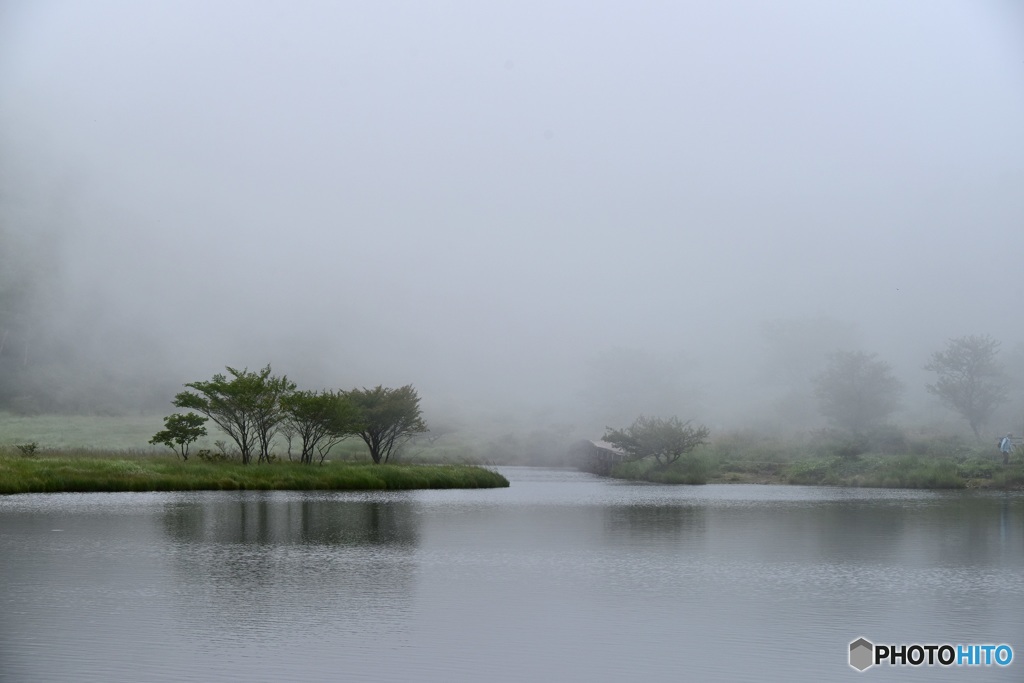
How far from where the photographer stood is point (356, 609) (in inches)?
595

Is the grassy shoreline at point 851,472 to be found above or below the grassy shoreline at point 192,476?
below

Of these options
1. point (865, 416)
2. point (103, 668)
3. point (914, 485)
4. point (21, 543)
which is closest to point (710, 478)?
point (914, 485)

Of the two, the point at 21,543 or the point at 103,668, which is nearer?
the point at 103,668

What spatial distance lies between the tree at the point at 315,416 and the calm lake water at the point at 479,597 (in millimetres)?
22677

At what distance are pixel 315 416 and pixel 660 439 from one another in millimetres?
32236

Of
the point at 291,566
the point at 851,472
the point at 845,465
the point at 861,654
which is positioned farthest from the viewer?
the point at 845,465

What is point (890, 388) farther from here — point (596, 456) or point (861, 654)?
point (861, 654)

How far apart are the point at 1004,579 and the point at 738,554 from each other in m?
6.03

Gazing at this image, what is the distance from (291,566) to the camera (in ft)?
63.9

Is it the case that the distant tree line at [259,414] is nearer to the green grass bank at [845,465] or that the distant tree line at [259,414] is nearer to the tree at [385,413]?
the tree at [385,413]

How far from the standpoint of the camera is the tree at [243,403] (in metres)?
52.5

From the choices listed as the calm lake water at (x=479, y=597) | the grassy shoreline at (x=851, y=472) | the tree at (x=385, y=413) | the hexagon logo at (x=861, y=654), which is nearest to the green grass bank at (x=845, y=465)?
the grassy shoreline at (x=851, y=472)


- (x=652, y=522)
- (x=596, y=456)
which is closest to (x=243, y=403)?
(x=652, y=522)

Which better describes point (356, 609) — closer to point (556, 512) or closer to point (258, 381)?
point (556, 512)
